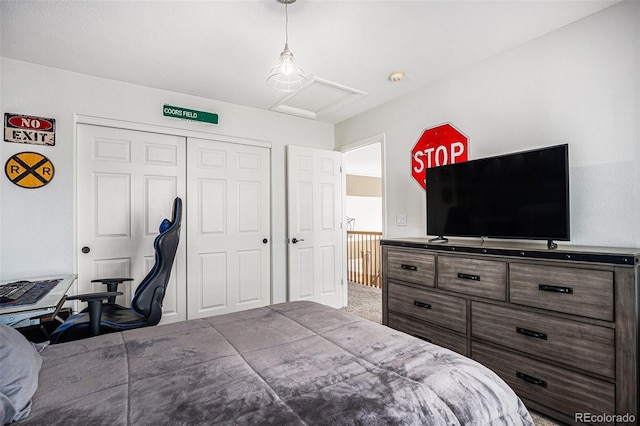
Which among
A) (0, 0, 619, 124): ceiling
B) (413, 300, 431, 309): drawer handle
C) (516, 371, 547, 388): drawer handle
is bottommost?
(516, 371, 547, 388): drawer handle

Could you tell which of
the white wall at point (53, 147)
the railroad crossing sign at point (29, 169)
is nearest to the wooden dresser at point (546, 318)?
the white wall at point (53, 147)

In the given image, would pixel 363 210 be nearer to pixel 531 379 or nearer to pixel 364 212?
pixel 364 212

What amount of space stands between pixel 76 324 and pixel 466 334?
8.63ft

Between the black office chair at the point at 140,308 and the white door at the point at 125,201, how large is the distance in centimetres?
71

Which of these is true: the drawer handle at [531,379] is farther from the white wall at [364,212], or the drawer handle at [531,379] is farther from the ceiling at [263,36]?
the white wall at [364,212]

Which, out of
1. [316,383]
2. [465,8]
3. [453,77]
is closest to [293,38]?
[465,8]

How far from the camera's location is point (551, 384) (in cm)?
180

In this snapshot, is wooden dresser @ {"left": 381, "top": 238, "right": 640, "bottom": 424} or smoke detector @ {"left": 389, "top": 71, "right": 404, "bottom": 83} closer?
wooden dresser @ {"left": 381, "top": 238, "right": 640, "bottom": 424}

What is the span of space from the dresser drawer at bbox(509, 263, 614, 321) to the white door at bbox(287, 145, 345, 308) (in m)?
2.43

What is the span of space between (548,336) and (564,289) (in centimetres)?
30

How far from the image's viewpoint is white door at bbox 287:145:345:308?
3887 millimetres

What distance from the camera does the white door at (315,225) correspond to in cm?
389

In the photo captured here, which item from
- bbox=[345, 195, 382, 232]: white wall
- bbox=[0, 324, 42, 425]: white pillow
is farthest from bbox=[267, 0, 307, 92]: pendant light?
bbox=[345, 195, 382, 232]: white wall

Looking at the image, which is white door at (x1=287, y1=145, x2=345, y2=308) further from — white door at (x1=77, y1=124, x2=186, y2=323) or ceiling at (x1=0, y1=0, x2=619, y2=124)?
white door at (x1=77, y1=124, x2=186, y2=323)
